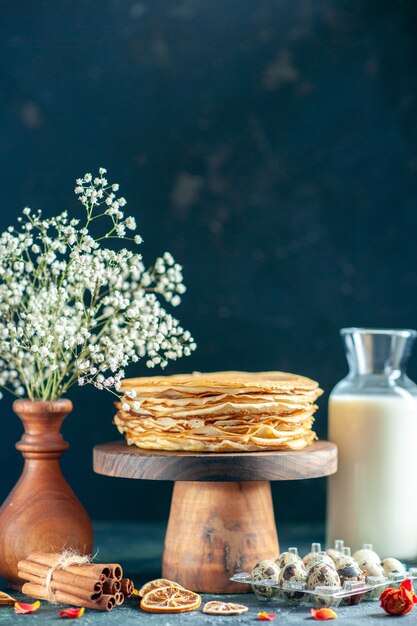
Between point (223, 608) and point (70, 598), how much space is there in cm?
22

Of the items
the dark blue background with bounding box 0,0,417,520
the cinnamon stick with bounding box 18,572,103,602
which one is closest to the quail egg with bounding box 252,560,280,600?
the cinnamon stick with bounding box 18,572,103,602

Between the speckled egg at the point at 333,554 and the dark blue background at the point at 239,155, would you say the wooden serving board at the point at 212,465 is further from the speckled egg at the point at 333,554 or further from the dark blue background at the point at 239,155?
the dark blue background at the point at 239,155

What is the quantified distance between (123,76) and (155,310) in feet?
2.33

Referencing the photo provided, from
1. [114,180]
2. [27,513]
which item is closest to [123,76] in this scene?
[114,180]

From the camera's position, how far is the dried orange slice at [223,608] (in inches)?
50.6

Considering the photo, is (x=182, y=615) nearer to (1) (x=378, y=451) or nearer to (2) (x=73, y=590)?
(2) (x=73, y=590)

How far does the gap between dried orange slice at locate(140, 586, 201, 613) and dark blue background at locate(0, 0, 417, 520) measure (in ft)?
2.17

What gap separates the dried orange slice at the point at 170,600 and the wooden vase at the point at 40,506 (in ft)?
0.59

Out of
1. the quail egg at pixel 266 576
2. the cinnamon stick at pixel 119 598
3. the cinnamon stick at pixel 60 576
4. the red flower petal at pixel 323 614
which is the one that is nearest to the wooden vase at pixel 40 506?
the cinnamon stick at pixel 60 576

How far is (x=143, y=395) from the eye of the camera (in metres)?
1.45

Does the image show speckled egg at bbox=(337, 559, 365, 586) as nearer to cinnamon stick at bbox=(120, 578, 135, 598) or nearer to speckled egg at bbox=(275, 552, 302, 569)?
speckled egg at bbox=(275, 552, 302, 569)

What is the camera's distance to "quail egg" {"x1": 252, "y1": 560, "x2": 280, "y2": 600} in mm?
1328

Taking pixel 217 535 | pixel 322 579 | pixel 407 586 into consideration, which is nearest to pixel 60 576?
pixel 217 535

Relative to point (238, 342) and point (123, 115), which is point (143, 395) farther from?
point (123, 115)
